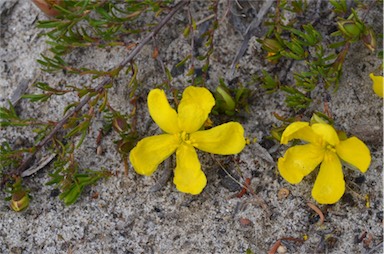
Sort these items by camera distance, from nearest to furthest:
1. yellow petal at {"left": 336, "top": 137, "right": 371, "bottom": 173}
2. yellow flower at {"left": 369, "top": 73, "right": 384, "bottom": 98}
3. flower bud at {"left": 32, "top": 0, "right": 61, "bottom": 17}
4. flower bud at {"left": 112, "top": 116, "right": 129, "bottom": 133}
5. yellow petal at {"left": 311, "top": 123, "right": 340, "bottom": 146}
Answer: yellow petal at {"left": 311, "top": 123, "right": 340, "bottom": 146}
yellow petal at {"left": 336, "top": 137, "right": 371, "bottom": 173}
yellow flower at {"left": 369, "top": 73, "right": 384, "bottom": 98}
flower bud at {"left": 112, "top": 116, "right": 129, "bottom": 133}
flower bud at {"left": 32, "top": 0, "right": 61, "bottom": 17}

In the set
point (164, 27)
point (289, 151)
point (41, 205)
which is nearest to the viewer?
point (289, 151)

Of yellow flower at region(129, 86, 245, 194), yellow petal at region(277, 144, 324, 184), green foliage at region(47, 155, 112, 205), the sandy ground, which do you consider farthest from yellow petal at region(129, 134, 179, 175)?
yellow petal at region(277, 144, 324, 184)

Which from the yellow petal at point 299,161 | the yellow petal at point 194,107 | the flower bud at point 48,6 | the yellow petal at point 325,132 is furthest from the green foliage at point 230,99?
the flower bud at point 48,6

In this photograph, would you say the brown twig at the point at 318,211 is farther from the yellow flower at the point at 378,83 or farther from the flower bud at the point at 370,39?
the flower bud at the point at 370,39

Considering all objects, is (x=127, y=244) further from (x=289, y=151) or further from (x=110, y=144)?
(x=289, y=151)

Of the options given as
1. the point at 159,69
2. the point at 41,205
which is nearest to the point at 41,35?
the point at 159,69

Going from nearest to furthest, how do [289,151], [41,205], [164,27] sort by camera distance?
[289,151], [41,205], [164,27]

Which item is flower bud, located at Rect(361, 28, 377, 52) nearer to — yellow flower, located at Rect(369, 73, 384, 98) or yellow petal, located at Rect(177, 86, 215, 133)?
yellow flower, located at Rect(369, 73, 384, 98)
